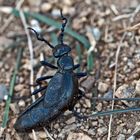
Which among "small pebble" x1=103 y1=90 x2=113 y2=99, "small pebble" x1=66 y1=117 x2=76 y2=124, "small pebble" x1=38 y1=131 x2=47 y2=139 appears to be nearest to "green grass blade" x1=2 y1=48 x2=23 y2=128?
"small pebble" x1=38 y1=131 x2=47 y2=139

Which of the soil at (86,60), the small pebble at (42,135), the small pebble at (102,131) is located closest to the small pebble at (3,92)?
the soil at (86,60)

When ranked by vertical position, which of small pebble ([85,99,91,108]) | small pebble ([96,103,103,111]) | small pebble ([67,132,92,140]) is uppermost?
A: small pebble ([85,99,91,108])

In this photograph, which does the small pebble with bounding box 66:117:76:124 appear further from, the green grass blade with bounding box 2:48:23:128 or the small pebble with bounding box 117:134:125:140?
the green grass blade with bounding box 2:48:23:128

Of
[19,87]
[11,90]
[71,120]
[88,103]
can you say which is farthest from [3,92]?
[88,103]


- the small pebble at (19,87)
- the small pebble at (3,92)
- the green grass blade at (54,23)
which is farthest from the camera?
the green grass blade at (54,23)

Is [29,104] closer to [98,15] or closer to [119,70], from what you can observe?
[119,70]

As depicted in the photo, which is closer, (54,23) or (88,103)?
(88,103)

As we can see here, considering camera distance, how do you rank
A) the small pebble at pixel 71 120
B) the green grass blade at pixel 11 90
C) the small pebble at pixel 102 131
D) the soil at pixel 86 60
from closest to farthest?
1. the small pebble at pixel 102 131
2. the soil at pixel 86 60
3. the small pebble at pixel 71 120
4. the green grass blade at pixel 11 90

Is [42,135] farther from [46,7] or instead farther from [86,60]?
[46,7]

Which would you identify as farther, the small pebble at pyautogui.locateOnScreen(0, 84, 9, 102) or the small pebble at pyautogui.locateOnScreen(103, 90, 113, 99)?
the small pebble at pyautogui.locateOnScreen(0, 84, 9, 102)

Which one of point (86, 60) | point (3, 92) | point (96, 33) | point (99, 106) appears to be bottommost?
point (99, 106)

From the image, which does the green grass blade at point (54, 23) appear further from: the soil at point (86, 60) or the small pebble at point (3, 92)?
the small pebble at point (3, 92)

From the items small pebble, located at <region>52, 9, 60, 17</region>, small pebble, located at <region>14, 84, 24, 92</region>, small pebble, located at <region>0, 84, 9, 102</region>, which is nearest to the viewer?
small pebble, located at <region>0, 84, 9, 102</region>
